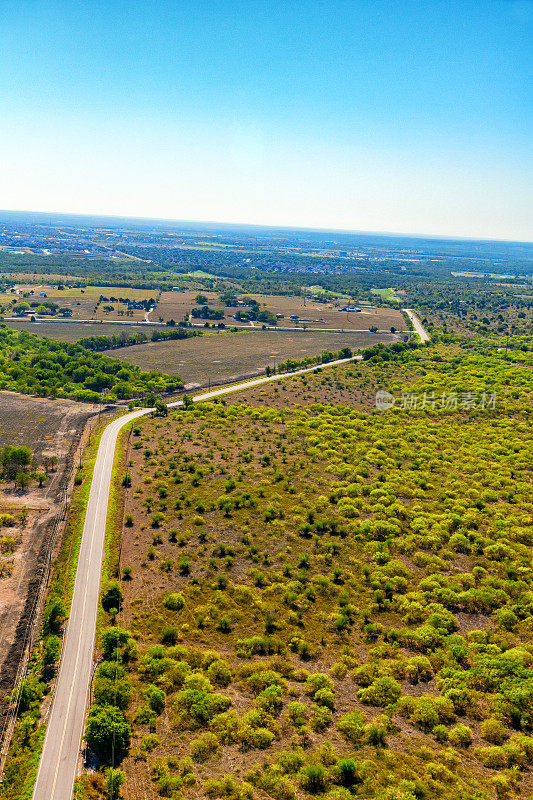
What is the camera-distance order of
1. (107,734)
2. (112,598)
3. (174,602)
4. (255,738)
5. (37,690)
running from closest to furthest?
(107,734)
(255,738)
(37,690)
(112,598)
(174,602)

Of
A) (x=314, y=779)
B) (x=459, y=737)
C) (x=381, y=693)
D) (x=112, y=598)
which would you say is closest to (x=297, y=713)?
(x=314, y=779)

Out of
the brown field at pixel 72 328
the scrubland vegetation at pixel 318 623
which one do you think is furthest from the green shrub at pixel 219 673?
the brown field at pixel 72 328

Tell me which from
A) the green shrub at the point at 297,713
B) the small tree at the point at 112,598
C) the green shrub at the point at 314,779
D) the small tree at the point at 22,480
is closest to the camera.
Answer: the green shrub at the point at 314,779

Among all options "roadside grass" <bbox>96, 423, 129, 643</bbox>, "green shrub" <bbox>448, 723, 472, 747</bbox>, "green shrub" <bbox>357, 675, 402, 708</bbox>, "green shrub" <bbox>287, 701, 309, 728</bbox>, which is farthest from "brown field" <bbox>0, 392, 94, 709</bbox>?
"green shrub" <bbox>448, 723, 472, 747</bbox>

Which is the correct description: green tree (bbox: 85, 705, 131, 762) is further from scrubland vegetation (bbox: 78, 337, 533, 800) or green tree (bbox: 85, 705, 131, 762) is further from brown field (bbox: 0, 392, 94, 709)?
brown field (bbox: 0, 392, 94, 709)

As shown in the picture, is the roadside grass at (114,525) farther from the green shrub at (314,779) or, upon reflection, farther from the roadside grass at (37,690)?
the green shrub at (314,779)

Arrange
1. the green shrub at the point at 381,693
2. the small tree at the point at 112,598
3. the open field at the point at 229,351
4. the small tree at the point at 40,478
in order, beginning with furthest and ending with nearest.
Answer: the open field at the point at 229,351
the small tree at the point at 40,478
the small tree at the point at 112,598
the green shrub at the point at 381,693

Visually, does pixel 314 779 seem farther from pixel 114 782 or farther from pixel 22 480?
pixel 22 480

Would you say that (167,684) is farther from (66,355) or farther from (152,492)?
(66,355)
